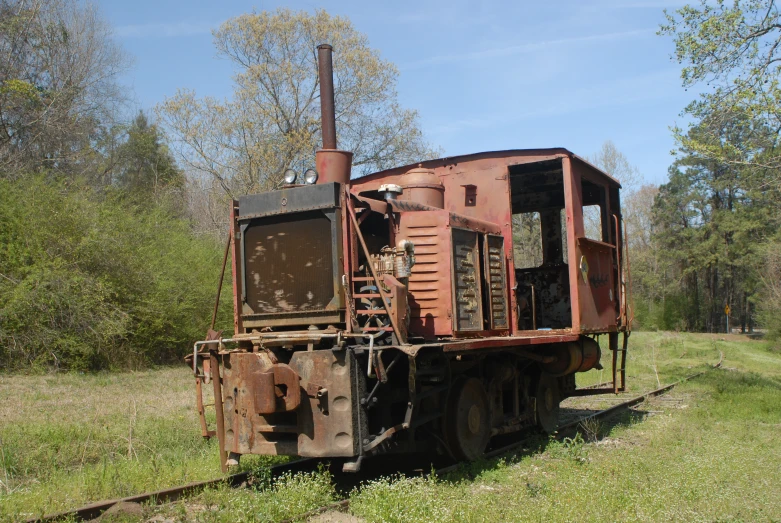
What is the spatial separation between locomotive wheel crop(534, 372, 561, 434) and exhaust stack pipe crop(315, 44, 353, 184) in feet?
14.2

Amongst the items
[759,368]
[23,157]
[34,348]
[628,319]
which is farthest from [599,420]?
[23,157]

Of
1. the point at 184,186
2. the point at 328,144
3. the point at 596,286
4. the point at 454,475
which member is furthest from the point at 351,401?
the point at 184,186

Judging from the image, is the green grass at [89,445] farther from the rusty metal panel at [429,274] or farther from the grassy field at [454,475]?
the rusty metal panel at [429,274]

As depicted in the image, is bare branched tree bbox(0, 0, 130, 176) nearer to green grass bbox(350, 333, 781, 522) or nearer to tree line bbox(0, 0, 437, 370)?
tree line bbox(0, 0, 437, 370)

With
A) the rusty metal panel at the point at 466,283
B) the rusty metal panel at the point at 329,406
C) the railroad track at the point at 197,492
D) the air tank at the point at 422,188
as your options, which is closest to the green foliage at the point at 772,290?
the air tank at the point at 422,188

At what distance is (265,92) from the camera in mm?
28812

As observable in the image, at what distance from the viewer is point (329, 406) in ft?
20.6

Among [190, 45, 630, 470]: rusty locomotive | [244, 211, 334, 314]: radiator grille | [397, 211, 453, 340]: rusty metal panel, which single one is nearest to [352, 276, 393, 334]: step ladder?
[190, 45, 630, 470]: rusty locomotive

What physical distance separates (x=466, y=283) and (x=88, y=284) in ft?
36.3

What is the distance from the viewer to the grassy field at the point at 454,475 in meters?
5.60

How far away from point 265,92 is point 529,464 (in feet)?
78.5

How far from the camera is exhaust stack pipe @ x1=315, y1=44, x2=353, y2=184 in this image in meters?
7.64

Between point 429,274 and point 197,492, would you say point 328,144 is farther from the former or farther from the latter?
point 197,492

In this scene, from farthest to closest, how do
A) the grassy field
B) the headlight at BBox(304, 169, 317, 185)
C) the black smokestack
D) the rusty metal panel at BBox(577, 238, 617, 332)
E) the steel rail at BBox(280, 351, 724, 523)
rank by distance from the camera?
1. the rusty metal panel at BBox(577, 238, 617, 332)
2. the black smokestack
3. the headlight at BBox(304, 169, 317, 185)
4. the steel rail at BBox(280, 351, 724, 523)
5. the grassy field
